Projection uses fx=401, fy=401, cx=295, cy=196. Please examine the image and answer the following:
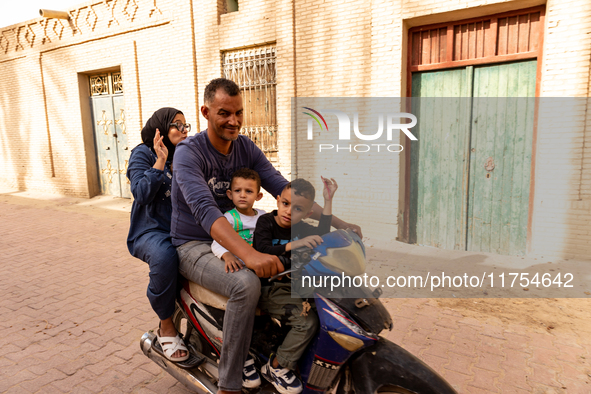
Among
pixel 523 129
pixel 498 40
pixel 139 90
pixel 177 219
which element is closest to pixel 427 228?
pixel 523 129

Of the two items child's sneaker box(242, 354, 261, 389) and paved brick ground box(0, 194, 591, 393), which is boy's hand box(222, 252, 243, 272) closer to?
child's sneaker box(242, 354, 261, 389)

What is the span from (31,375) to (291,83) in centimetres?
674

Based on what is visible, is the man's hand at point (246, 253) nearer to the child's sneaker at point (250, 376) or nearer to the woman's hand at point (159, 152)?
the child's sneaker at point (250, 376)

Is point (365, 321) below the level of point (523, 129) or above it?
below

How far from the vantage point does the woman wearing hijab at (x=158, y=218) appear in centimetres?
255

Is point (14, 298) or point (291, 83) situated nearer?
point (14, 298)

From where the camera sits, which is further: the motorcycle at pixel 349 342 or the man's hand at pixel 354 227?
the man's hand at pixel 354 227

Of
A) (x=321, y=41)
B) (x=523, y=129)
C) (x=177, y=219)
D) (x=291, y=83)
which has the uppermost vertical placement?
(x=321, y=41)

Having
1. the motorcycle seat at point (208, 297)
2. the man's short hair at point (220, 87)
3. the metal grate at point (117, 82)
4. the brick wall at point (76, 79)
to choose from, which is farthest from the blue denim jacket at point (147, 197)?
the metal grate at point (117, 82)

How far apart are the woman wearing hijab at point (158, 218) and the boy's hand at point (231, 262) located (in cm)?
47

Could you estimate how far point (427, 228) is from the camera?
7203 mm

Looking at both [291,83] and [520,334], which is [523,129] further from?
[291,83]

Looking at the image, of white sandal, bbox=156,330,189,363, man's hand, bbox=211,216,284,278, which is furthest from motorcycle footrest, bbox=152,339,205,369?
man's hand, bbox=211,216,284,278

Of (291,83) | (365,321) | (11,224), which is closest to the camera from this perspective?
(365,321)
